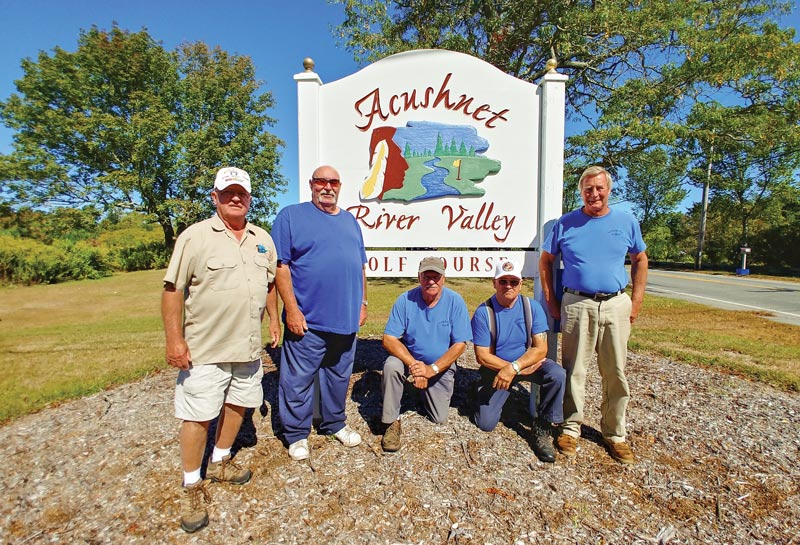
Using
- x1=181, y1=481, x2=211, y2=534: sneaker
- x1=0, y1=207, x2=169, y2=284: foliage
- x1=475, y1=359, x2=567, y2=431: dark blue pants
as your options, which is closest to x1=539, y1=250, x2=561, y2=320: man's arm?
x1=475, y1=359, x2=567, y2=431: dark blue pants

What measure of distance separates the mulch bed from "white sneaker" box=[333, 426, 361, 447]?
0.28 feet

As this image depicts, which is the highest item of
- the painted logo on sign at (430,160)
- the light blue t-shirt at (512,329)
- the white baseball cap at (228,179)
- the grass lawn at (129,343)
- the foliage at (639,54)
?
the foliage at (639,54)

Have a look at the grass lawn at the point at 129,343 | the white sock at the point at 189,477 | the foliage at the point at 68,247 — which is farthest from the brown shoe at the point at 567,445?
the foliage at the point at 68,247

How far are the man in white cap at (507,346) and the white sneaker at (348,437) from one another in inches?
36.5

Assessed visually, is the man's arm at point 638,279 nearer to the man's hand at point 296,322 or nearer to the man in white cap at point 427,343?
the man in white cap at point 427,343

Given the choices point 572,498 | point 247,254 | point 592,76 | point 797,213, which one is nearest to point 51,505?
point 247,254

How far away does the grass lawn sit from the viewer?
401 centimetres

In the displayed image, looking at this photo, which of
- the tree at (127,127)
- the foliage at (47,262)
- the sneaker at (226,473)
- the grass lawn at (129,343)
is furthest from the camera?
the tree at (127,127)

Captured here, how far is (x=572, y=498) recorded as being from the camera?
2.12m

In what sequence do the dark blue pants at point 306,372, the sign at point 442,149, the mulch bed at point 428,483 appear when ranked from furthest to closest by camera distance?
1. the sign at point 442,149
2. the dark blue pants at point 306,372
3. the mulch bed at point 428,483

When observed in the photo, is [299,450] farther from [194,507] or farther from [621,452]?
[621,452]

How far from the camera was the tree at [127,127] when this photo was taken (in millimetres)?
19047

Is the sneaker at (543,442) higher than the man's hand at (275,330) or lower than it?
lower

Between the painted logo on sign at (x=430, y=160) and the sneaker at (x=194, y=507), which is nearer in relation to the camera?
the sneaker at (x=194, y=507)
